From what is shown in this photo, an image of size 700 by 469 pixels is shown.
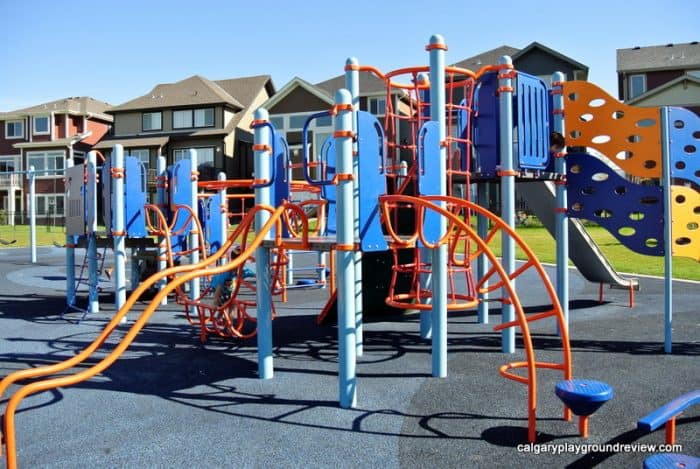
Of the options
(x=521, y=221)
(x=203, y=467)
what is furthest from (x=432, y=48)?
(x=521, y=221)

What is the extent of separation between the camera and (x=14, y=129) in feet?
151

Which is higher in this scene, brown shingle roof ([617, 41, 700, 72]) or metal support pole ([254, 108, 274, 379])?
brown shingle roof ([617, 41, 700, 72])

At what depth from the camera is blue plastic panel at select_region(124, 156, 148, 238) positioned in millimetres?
10039

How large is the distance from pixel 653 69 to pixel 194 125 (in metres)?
30.1

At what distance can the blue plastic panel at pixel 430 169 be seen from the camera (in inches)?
220

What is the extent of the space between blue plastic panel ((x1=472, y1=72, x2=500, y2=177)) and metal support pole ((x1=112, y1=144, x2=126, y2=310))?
579 centimetres

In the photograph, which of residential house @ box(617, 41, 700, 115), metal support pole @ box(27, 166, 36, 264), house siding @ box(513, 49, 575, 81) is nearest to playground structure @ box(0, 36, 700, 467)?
metal support pole @ box(27, 166, 36, 264)

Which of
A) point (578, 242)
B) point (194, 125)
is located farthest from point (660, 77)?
point (578, 242)

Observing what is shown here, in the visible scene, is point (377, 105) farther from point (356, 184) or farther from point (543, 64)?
point (356, 184)

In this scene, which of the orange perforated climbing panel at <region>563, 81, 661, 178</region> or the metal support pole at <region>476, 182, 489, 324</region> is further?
the metal support pole at <region>476, 182, 489, 324</region>

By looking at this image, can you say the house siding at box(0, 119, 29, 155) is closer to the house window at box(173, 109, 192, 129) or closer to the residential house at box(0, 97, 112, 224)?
the residential house at box(0, 97, 112, 224)

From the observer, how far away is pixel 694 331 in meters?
8.05

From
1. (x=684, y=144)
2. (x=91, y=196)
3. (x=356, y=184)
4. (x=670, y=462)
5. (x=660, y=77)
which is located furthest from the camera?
(x=660, y=77)

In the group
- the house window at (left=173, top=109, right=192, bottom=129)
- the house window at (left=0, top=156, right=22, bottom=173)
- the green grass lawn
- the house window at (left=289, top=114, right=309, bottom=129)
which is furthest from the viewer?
the house window at (left=0, top=156, right=22, bottom=173)
